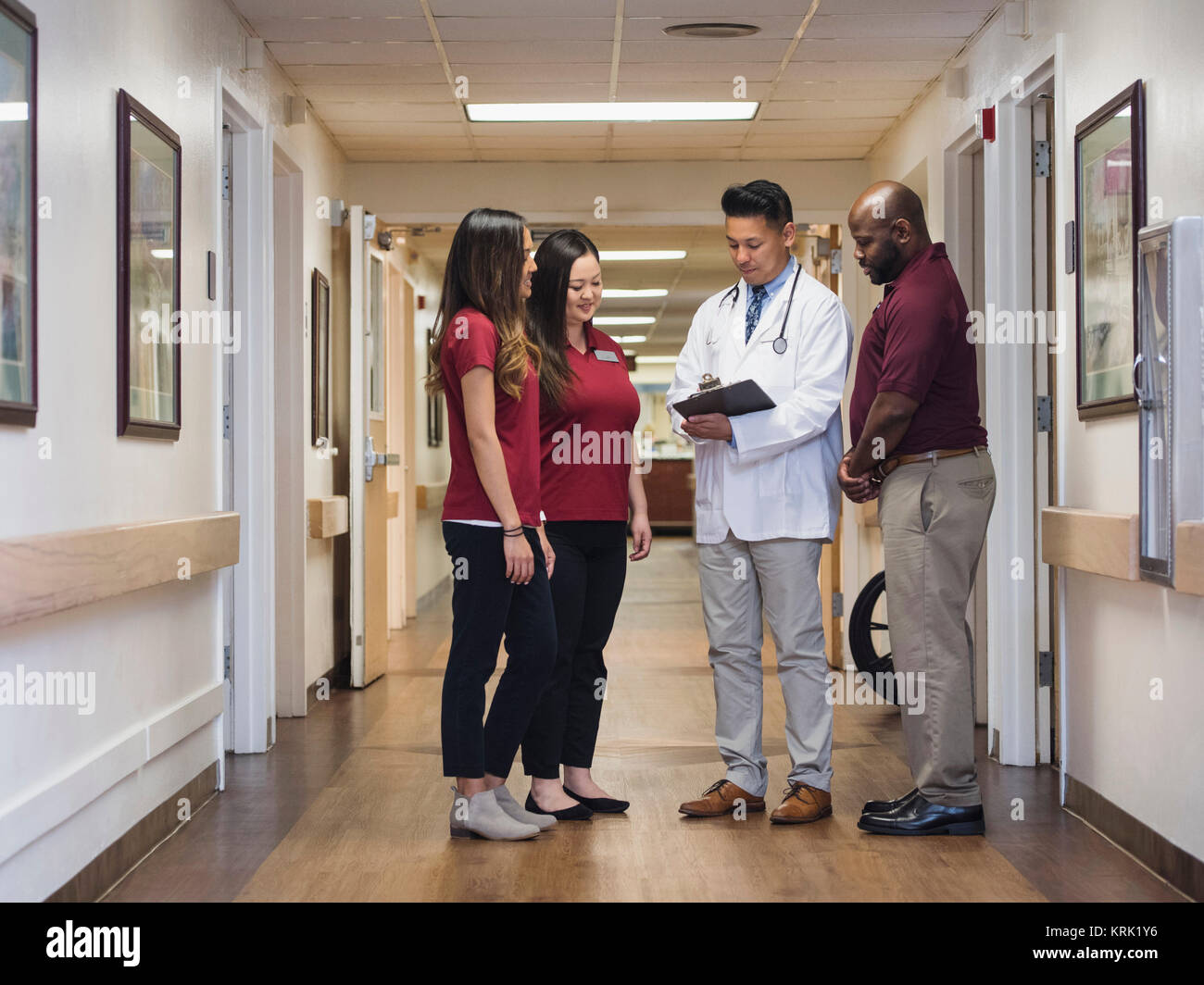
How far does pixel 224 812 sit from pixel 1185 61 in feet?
9.97

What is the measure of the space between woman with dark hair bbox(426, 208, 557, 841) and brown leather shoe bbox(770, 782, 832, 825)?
645mm

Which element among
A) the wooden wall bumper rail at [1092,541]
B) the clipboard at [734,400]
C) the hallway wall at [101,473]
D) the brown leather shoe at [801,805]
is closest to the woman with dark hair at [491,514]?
the clipboard at [734,400]

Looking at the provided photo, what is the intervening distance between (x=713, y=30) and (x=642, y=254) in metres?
5.13

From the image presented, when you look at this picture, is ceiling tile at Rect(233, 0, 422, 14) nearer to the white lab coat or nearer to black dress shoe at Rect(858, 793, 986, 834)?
the white lab coat

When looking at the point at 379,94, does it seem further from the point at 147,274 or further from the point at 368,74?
the point at 147,274

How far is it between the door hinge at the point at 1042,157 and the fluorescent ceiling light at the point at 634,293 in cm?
770

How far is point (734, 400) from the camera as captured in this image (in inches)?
129

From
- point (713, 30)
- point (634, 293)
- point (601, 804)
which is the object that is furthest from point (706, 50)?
point (634, 293)

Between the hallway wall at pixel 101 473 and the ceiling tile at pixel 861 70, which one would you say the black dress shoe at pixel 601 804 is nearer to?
the hallway wall at pixel 101 473

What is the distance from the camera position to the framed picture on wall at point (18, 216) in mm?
2336

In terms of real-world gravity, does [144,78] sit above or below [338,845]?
above

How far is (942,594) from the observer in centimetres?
320
